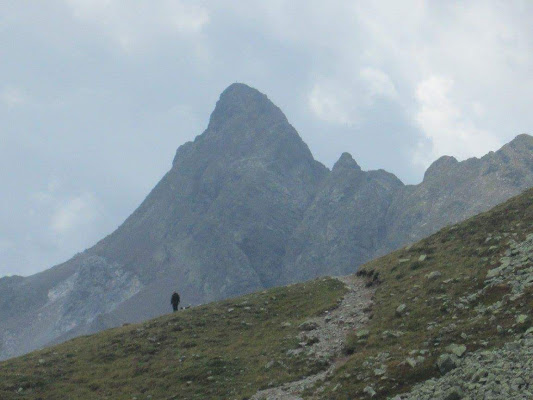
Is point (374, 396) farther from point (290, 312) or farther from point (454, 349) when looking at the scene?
point (290, 312)

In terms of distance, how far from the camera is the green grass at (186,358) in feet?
109

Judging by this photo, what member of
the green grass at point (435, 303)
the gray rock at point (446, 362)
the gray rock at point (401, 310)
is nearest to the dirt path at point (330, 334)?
the green grass at point (435, 303)

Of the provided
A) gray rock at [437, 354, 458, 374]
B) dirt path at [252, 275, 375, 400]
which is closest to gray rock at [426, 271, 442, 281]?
dirt path at [252, 275, 375, 400]

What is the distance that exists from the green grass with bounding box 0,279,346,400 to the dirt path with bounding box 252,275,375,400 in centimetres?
98

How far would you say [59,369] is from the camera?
129 ft

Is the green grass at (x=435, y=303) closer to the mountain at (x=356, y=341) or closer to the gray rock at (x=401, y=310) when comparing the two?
the mountain at (x=356, y=341)

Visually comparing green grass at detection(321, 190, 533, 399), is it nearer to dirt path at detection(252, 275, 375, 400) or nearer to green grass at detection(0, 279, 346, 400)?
dirt path at detection(252, 275, 375, 400)

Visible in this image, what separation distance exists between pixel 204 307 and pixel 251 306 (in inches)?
206

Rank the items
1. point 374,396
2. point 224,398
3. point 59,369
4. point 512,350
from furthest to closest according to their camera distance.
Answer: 1. point 59,369
2. point 224,398
3. point 374,396
4. point 512,350

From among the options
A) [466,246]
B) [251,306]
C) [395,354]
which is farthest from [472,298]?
[251,306]

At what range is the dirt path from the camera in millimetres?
29297

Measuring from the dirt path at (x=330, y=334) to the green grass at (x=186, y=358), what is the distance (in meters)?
0.98

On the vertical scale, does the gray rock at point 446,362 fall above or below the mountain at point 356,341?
below

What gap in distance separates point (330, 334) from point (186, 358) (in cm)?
1022
